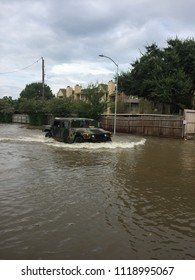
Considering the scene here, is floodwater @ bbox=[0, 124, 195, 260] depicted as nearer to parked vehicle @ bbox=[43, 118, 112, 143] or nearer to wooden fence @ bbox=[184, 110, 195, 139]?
parked vehicle @ bbox=[43, 118, 112, 143]

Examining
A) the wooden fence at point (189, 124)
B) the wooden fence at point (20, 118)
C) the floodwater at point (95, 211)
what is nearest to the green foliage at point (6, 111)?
the wooden fence at point (20, 118)

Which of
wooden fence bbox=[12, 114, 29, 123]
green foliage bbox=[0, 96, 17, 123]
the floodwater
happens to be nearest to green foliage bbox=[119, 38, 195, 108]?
wooden fence bbox=[12, 114, 29, 123]

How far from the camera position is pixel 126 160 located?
15453 mm

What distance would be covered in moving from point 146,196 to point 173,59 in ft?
110

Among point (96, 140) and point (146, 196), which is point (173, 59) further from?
point (146, 196)

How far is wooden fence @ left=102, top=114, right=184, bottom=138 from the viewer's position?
3167 centimetres

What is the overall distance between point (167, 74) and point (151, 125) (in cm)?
789

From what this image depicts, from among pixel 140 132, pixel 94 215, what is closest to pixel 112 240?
pixel 94 215

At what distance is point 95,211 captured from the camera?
737 cm

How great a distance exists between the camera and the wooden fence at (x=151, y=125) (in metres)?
31.7

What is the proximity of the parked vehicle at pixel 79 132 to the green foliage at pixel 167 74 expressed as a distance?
18918mm

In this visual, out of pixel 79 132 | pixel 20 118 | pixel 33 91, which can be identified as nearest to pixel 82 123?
pixel 79 132

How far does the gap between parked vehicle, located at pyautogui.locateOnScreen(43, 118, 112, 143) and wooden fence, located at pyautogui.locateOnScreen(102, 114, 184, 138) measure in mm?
11579

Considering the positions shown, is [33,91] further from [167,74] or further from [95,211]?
[95,211]
